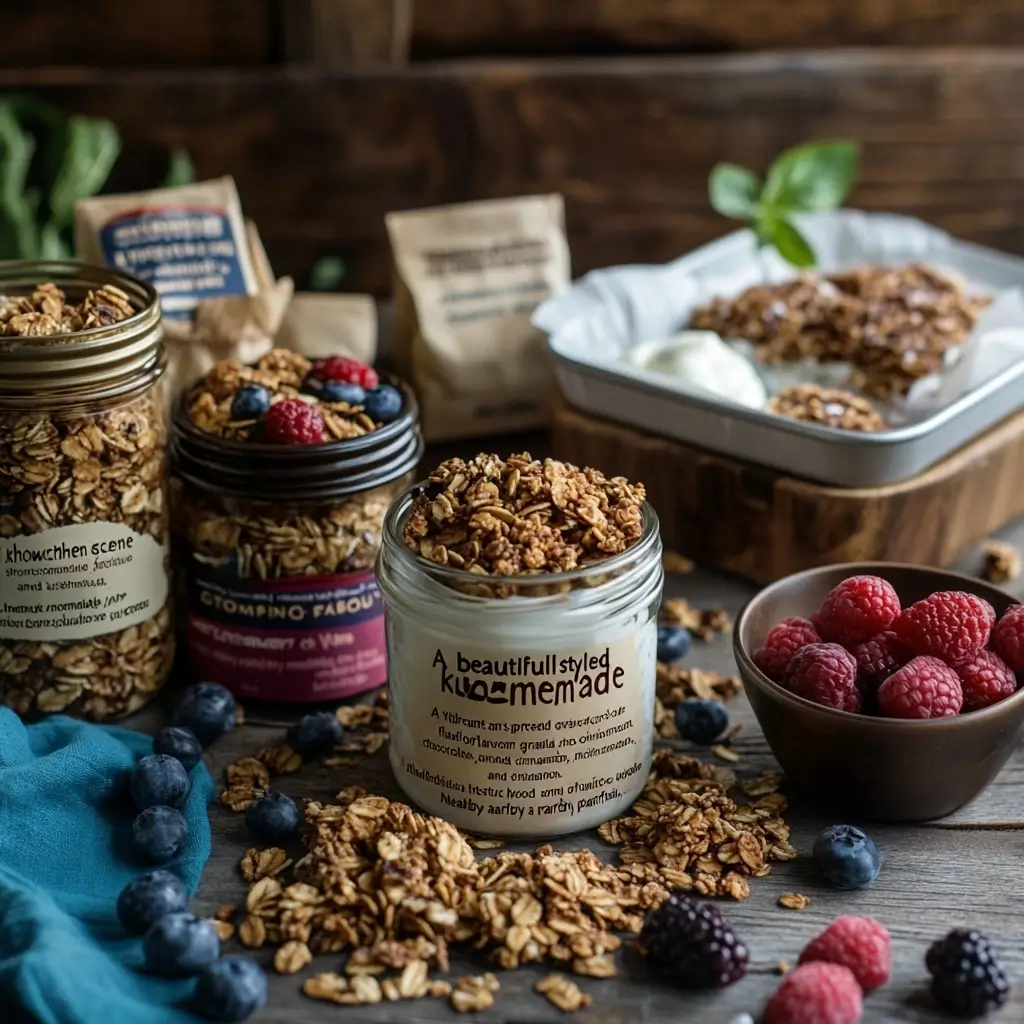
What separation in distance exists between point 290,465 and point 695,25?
1089mm

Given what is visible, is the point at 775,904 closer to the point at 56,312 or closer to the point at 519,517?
the point at 519,517

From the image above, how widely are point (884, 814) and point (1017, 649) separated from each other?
176 mm

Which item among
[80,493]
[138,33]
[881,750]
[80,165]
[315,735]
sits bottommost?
[315,735]

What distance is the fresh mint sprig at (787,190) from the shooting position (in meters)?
1.87

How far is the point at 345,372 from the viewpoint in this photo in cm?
140

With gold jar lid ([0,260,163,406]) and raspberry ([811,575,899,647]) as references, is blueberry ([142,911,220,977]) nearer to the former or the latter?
gold jar lid ([0,260,163,406])

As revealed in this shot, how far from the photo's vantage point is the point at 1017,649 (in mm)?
1196

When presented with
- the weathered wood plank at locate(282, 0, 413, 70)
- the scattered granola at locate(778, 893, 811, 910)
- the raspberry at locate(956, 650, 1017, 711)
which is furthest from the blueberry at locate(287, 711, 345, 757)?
the weathered wood plank at locate(282, 0, 413, 70)

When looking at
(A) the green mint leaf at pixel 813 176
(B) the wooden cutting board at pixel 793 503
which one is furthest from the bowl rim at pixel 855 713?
(A) the green mint leaf at pixel 813 176

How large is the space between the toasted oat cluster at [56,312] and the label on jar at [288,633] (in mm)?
239

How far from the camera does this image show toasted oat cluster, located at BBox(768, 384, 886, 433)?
1.54 m

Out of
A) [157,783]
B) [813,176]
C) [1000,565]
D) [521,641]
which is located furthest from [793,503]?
[157,783]

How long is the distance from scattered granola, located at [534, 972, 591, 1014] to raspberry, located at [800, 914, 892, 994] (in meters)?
0.16

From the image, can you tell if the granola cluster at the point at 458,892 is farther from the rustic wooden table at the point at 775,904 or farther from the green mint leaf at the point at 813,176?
the green mint leaf at the point at 813,176
